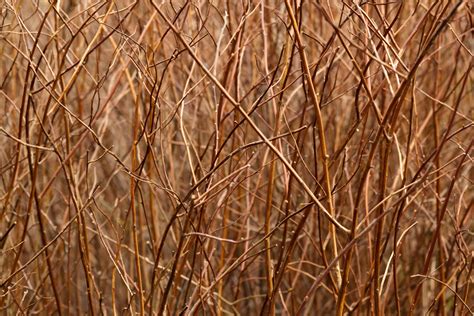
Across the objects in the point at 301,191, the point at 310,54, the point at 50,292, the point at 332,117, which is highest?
the point at 310,54

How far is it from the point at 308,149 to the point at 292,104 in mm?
290

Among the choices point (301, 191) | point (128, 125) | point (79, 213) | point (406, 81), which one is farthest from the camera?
point (128, 125)

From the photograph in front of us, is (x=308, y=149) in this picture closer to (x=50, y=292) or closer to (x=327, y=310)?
(x=327, y=310)

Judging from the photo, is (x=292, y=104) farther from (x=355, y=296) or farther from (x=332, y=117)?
(x=355, y=296)

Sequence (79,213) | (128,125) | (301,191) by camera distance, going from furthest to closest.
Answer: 1. (128,125)
2. (301,191)
3. (79,213)

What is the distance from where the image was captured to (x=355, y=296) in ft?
9.04

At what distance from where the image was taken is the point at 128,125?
11.3 feet

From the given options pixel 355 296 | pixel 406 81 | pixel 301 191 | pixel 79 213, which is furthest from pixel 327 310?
pixel 406 81

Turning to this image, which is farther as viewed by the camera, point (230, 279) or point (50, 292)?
point (230, 279)

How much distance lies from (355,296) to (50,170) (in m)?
1.24

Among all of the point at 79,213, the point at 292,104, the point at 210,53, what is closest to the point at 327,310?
the point at 292,104

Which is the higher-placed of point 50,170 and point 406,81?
point 406,81

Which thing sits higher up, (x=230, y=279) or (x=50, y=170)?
(x=50, y=170)

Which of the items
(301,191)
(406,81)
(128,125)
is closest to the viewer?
(406,81)
